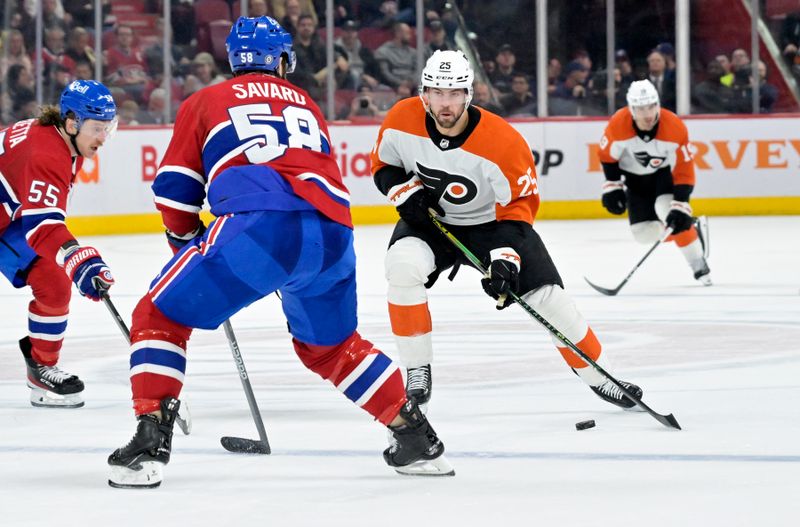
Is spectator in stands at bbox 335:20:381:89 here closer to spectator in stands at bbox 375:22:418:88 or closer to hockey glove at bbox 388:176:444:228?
spectator in stands at bbox 375:22:418:88

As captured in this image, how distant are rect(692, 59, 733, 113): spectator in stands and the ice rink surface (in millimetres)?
5814

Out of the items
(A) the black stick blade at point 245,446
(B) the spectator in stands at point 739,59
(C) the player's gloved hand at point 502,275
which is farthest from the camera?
(B) the spectator in stands at point 739,59

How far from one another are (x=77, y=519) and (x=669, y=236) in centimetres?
516

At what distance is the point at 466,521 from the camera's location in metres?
2.73

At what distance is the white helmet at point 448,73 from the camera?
3887 mm

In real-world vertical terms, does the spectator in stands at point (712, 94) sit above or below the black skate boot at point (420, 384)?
above

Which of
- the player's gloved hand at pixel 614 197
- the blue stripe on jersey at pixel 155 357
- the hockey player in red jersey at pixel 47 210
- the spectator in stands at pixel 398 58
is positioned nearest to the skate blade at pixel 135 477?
the blue stripe on jersey at pixel 155 357

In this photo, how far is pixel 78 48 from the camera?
11.1m

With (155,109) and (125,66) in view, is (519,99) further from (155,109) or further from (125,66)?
(125,66)

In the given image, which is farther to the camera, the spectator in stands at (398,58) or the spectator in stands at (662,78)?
the spectator in stands at (662,78)

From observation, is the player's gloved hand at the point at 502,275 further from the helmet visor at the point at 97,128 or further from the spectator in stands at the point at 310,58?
the spectator in stands at the point at 310,58

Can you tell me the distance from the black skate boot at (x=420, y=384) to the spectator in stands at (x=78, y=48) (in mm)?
7587

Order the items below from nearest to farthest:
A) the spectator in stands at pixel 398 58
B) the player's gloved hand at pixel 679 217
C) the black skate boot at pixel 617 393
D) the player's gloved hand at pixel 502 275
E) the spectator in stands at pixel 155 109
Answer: the player's gloved hand at pixel 502 275 → the black skate boot at pixel 617 393 → the player's gloved hand at pixel 679 217 → the spectator in stands at pixel 155 109 → the spectator in stands at pixel 398 58

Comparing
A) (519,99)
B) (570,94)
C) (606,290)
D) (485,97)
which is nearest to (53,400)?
(606,290)
